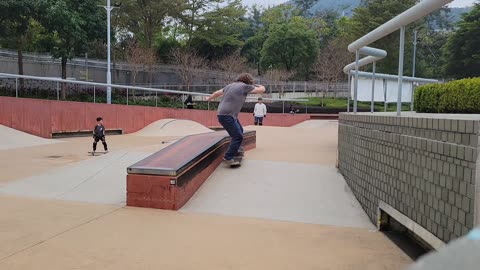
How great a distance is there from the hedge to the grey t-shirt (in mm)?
3462

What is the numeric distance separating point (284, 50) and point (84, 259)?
45463mm

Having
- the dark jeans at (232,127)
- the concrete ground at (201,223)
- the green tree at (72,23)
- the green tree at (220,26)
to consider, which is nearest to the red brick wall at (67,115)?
the green tree at (72,23)

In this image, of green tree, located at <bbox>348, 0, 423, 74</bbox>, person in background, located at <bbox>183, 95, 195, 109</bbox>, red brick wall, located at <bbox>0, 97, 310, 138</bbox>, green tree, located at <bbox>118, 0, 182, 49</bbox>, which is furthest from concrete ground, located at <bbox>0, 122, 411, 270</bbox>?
green tree, located at <bbox>348, 0, 423, 74</bbox>

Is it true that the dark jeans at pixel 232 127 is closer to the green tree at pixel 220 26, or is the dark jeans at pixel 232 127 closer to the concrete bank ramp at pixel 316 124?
the concrete bank ramp at pixel 316 124

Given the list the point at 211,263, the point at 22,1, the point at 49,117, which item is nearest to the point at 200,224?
the point at 211,263

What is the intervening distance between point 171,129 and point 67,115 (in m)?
4.24

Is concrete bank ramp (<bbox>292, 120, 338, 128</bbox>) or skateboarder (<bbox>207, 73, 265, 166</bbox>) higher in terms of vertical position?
skateboarder (<bbox>207, 73, 265, 166</bbox>)

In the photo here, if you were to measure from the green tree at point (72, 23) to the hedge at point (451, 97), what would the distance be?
19.2m

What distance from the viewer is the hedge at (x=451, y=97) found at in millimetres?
7305

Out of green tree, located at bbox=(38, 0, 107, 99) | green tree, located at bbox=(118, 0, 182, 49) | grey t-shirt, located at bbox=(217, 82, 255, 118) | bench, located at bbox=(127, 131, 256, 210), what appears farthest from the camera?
green tree, located at bbox=(118, 0, 182, 49)

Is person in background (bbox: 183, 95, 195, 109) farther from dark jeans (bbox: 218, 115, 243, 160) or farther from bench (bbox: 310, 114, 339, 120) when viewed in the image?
dark jeans (bbox: 218, 115, 243, 160)

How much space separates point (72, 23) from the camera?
23469 millimetres

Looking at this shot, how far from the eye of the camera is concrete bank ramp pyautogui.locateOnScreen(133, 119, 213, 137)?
19.0 metres

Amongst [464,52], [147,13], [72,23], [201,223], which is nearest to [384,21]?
[464,52]
